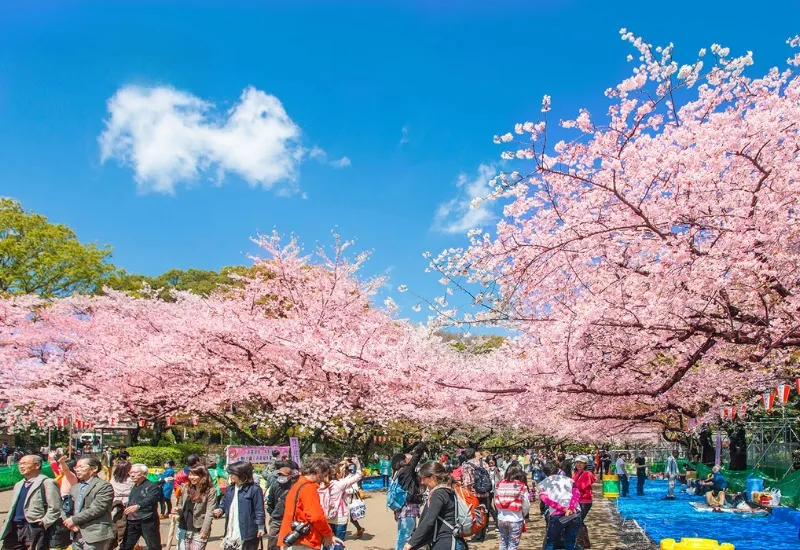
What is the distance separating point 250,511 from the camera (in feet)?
20.3

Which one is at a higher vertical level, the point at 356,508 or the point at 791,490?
the point at 791,490

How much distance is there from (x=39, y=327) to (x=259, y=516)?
2546cm

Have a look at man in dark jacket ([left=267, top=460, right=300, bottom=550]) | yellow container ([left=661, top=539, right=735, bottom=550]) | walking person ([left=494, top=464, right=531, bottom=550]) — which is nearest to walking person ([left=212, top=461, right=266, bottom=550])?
man in dark jacket ([left=267, top=460, right=300, bottom=550])

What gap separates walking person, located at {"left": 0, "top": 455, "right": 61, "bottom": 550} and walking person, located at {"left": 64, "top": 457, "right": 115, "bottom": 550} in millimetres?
508

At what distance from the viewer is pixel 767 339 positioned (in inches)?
287

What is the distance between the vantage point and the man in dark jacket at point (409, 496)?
774 cm

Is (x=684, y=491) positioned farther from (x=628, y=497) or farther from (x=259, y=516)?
(x=259, y=516)

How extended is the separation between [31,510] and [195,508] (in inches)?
64.1

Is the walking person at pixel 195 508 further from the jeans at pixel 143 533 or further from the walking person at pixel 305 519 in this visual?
the walking person at pixel 305 519

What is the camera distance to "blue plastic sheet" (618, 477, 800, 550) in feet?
34.4

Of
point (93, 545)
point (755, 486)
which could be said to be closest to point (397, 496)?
point (93, 545)

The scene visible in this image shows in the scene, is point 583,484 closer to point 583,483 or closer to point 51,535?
point 583,483

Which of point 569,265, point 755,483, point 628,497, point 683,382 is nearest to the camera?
point 569,265

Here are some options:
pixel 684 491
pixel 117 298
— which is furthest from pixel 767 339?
pixel 117 298
